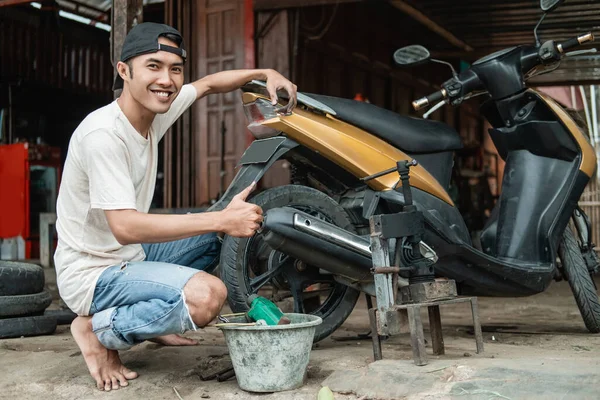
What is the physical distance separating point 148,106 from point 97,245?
59 cm

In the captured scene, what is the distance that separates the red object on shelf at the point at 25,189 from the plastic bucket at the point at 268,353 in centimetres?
835

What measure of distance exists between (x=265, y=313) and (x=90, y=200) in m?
0.80

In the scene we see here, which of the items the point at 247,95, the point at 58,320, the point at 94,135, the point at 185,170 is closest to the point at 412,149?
the point at 247,95

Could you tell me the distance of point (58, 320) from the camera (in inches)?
172

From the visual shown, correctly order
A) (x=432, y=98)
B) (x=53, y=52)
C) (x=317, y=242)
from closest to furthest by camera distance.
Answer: (x=317, y=242) < (x=432, y=98) < (x=53, y=52)

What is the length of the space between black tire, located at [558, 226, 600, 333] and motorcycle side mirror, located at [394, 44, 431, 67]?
1.22m

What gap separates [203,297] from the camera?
2.59 metres

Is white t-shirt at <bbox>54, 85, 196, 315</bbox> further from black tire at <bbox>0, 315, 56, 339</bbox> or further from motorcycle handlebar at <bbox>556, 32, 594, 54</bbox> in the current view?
motorcycle handlebar at <bbox>556, 32, 594, 54</bbox>

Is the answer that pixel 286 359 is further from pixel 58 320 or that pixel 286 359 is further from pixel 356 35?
pixel 356 35

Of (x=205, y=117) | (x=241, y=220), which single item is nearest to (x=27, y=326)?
(x=241, y=220)

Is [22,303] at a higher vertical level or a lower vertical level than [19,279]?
lower

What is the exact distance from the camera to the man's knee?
2588 mm

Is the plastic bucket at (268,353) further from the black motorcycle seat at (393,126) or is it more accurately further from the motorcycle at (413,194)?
the black motorcycle seat at (393,126)

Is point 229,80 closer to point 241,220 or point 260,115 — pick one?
point 260,115
